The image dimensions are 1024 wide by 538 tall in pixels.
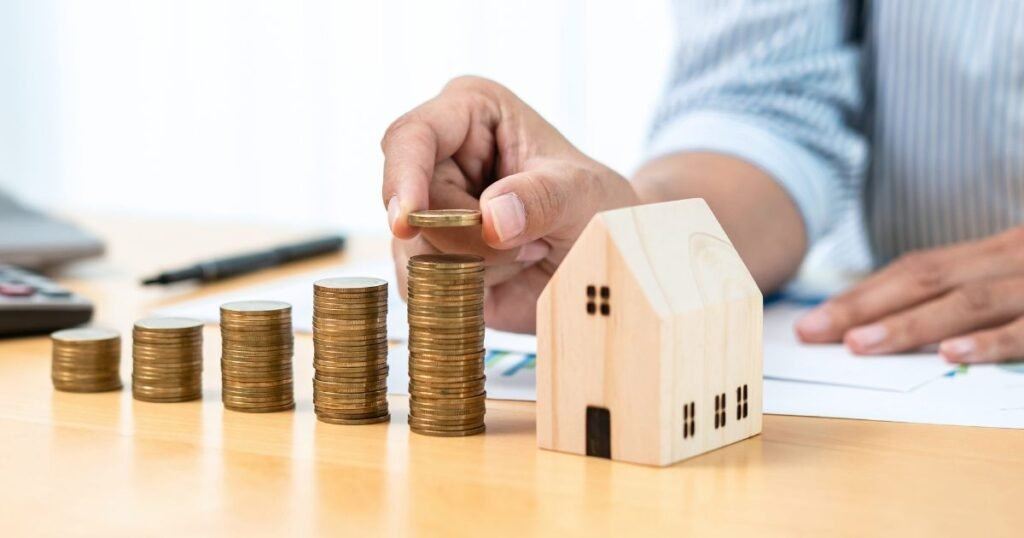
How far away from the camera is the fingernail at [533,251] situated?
38.7 inches

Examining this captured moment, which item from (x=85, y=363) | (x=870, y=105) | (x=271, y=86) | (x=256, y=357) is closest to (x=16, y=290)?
(x=85, y=363)

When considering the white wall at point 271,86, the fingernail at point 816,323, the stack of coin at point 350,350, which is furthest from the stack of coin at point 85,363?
the white wall at point 271,86

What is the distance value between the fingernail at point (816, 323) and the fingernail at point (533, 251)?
24 cm

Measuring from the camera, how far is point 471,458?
2.32 ft

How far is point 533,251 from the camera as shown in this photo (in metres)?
0.99

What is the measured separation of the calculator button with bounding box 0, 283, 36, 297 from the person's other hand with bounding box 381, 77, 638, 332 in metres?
0.36

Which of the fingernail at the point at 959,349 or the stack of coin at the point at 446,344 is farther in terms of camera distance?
the fingernail at the point at 959,349

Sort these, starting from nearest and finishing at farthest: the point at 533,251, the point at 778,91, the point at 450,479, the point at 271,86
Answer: the point at 450,479 < the point at 533,251 < the point at 778,91 < the point at 271,86

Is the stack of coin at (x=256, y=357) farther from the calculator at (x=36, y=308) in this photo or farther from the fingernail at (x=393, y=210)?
the calculator at (x=36, y=308)

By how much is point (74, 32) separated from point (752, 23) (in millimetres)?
3862

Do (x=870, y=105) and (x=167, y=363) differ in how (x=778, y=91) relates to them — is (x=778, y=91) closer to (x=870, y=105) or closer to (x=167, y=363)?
(x=870, y=105)

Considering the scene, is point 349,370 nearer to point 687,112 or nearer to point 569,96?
point 687,112

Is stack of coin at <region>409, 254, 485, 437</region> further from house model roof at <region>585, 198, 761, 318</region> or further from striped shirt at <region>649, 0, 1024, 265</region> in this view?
striped shirt at <region>649, 0, 1024, 265</region>

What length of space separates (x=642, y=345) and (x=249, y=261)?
899mm
